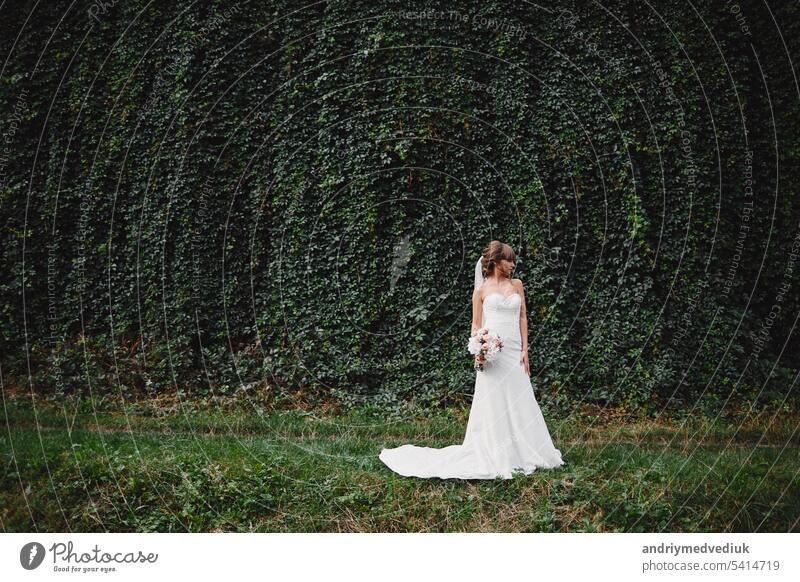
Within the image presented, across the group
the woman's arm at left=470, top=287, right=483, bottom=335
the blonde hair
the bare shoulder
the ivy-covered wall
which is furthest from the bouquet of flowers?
the ivy-covered wall

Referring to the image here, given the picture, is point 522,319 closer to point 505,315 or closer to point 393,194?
point 505,315

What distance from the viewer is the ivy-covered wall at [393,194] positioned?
9.77m

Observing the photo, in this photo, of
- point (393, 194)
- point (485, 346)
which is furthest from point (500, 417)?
point (393, 194)

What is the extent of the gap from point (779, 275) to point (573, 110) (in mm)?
3986

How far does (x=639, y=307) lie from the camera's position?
32.4 feet

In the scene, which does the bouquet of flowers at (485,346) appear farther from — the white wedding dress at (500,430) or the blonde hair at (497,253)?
A: the blonde hair at (497,253)

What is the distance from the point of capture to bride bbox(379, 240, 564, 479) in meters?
6.97

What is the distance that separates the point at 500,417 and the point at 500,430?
0.13 metres

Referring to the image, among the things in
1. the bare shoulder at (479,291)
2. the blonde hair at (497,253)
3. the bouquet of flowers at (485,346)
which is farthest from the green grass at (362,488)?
the blonde hair at (497,253)

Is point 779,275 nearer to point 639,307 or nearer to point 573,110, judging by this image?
point 639,307

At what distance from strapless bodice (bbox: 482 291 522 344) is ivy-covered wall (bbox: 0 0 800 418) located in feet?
9.66

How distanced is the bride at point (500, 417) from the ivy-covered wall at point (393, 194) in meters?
2.86
